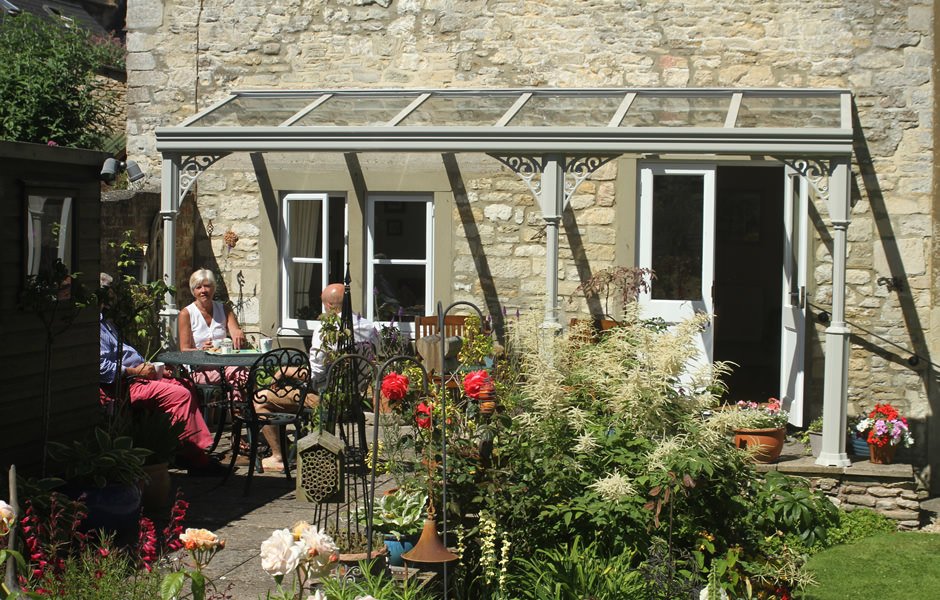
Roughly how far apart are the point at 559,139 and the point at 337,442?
463 cm

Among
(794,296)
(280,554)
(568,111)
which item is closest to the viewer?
(280,554)

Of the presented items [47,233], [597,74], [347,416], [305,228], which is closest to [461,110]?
[597,74]

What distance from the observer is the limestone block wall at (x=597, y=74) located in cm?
978

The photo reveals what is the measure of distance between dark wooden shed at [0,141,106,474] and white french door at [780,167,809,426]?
557 centimetres

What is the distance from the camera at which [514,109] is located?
9523 mm

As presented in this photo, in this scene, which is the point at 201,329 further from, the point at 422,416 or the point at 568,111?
the point at 422,416

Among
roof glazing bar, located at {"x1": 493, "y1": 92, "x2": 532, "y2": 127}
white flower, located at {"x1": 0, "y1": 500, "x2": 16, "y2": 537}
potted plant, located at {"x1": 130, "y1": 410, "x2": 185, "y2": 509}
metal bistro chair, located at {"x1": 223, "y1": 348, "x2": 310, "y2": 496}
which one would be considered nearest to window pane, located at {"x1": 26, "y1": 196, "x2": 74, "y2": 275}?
potted plant, located at {"x1": 130, "y1": 410, "x2": 185, "y2": 509}

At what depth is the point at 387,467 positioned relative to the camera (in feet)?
18.4

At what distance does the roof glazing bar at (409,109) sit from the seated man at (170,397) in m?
2.89

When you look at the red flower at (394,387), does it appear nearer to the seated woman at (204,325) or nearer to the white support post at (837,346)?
the seated woman at (204,325)

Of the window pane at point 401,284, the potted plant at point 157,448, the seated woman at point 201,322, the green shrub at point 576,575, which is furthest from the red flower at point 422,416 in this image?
the window pane at point 401,284

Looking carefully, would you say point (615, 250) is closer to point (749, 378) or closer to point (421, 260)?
point (421, 260)

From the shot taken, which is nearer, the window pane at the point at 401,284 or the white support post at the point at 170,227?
the white support post at the point at 170,227

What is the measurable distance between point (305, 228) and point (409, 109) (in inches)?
68.3
